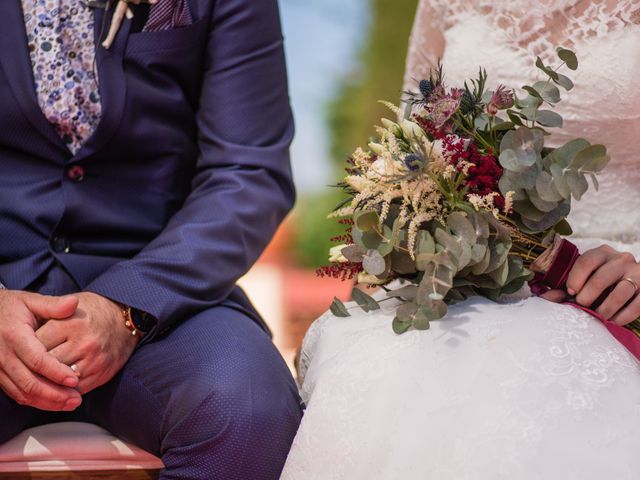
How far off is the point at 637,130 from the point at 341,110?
15.2ft

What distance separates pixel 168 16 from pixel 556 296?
37.0 inches

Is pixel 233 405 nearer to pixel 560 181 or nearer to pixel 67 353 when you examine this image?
pixel 67 353

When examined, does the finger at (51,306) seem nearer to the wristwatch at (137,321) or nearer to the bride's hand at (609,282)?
the wristwatch at (137,321)

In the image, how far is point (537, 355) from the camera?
50.9 inches

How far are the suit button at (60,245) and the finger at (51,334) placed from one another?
0.27 meters

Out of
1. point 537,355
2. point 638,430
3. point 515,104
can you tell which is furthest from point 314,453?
point 515,104

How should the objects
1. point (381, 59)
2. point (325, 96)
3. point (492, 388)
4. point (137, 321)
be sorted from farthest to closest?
point (325, 96) → point (381, 59) → point (137, 321) → point (492, 388)

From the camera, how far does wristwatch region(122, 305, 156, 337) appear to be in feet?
5.32

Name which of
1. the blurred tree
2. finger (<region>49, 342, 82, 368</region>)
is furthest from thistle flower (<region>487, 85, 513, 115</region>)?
the blurred tree

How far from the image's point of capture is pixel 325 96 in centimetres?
629

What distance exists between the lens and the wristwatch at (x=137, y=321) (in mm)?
1622

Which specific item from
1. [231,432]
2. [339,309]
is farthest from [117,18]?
[231,432]

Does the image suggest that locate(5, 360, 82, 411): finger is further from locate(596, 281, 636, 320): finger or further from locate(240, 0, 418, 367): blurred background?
locate(240, 0, 418, 367): blurred background

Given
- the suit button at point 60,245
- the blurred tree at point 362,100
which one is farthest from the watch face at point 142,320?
the blurred tree at point 362,100
